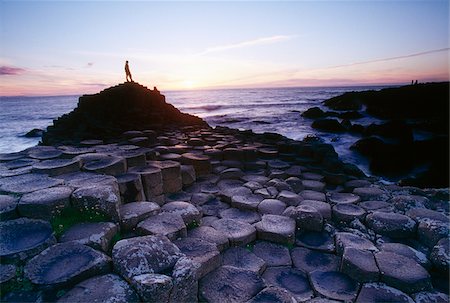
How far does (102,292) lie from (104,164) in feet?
9.14

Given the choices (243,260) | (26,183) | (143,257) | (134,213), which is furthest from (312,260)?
(26,183)

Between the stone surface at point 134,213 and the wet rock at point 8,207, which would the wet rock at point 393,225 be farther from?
the wet rock at point 8,207

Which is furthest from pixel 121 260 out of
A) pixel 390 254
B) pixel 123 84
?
pixel 123 84

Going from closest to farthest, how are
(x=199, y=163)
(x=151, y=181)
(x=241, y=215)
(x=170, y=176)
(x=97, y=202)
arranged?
1. (x=97, y=202)
2. (x=241, y=215)
3. (x=151, y=181)
4. (x=170, y=176)
5. (x=199, y=163)

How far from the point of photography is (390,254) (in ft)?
11.0

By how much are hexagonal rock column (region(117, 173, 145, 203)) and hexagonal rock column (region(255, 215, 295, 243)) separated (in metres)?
1.98

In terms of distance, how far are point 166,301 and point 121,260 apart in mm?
573

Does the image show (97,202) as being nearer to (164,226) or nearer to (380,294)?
(164,226)

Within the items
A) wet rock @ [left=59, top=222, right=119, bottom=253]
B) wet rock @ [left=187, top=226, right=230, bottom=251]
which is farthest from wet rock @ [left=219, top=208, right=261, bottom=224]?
wet rock @ [left=59, top=222, right=119, bottom=253]

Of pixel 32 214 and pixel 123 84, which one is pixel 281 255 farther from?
pixel 123 84

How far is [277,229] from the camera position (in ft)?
12.5

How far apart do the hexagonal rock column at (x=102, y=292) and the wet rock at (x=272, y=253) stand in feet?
6.16

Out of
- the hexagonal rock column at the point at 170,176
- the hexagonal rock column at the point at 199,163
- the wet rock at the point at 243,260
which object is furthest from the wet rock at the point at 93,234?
the hexagonal rock column at the point at 199,163

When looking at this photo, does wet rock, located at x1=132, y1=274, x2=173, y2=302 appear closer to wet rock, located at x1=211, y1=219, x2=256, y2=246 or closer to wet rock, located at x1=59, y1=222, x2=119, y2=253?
wet rock, located at x1=59, y1=222, x2=119, y2=253
